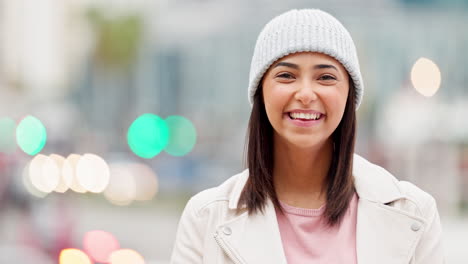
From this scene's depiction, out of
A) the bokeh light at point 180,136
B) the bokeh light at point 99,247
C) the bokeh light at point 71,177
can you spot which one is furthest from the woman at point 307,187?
the bokeh light at point 180,136

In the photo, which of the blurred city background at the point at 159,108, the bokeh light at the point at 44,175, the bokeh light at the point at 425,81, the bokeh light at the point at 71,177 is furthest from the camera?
the bokeh light at the point at 71,177

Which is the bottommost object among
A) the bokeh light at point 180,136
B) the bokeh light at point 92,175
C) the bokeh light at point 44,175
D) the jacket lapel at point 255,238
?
the bokeh light at point 180,136

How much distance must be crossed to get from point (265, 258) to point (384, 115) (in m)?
25.7

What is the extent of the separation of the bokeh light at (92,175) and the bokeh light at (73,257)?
39.3 ft

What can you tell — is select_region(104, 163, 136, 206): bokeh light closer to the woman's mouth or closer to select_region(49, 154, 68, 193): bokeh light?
select_region(49, 154, 68, 193): bokeh light

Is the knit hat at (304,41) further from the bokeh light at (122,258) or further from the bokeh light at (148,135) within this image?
the bokeh light at (148,135)

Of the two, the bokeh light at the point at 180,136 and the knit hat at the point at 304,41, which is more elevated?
the knit hat at the point at 304,41

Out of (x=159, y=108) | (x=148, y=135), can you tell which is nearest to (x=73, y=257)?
(x=148, y=135)

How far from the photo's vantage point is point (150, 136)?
108ft

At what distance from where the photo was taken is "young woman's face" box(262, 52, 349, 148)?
2.46 m

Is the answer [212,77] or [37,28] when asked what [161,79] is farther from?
[37,28]

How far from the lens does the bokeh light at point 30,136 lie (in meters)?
27.9

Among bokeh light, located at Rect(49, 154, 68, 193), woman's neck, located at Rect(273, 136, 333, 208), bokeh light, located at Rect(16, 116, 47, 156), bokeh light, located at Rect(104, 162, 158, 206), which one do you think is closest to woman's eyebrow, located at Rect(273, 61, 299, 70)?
woman's neck, located at Rect(273, 136, 333, 208)

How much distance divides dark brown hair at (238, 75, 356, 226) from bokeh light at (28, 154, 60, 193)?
13970mm
